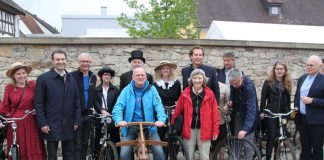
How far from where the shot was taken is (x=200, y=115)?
636cm

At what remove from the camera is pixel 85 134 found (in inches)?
272

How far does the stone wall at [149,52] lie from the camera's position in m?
8.85

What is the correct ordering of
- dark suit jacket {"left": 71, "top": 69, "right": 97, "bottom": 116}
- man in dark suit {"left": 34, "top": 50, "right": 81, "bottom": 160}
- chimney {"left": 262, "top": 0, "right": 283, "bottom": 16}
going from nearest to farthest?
1. man in dark suit {"left": 34, "top": 50, "right": 81, "bottom": 160}
2. dark suit jacket {"left": 71, "top": 69, "right": 97, "bottom": 116}
3. chimney {"left": 262, "top": 0, "right": 283, "bottom": 16}

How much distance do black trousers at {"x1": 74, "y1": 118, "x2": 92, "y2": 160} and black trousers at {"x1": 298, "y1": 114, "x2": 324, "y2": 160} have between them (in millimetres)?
3159

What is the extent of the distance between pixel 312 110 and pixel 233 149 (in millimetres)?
1266

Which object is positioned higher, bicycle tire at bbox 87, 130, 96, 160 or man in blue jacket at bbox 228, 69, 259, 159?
man in blue jacket at bbox 228, 69, 259, 159

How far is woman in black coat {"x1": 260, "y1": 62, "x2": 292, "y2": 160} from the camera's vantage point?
706 centimetres

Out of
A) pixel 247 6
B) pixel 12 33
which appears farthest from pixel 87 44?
pixel 247 6

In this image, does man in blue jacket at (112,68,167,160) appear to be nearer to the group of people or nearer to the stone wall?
the group of people

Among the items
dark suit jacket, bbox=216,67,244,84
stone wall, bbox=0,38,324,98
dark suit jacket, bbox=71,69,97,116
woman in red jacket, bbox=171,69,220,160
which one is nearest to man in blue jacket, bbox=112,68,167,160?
woman in red jacket, bbox=171,69,220,160

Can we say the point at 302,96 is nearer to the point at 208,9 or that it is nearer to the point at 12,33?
the point at 12,33

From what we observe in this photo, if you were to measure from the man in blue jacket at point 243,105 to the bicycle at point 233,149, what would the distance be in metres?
0.06

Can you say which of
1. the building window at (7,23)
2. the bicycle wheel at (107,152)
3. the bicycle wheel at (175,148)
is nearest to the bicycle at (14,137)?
the bicycle wheel at (107,152)

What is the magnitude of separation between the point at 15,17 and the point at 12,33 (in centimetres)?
130
